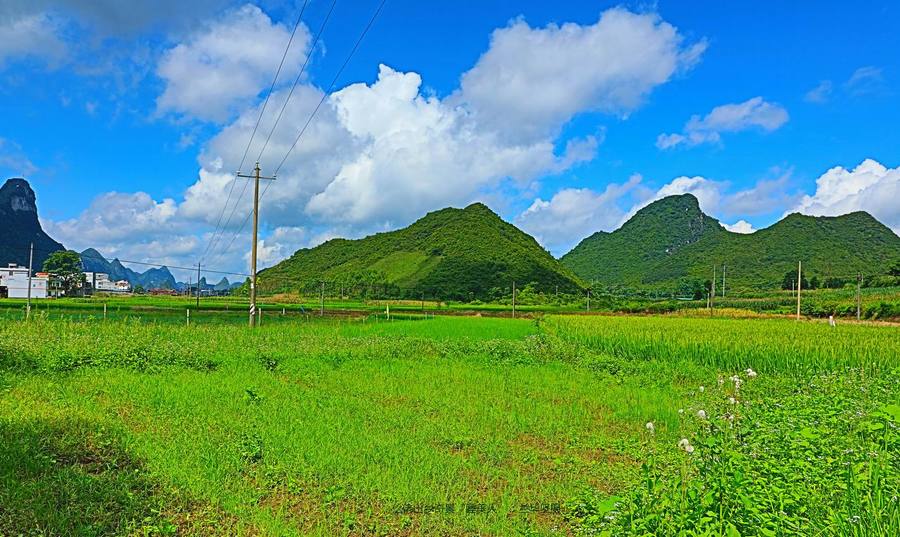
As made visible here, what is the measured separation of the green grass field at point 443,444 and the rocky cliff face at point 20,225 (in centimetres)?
10731

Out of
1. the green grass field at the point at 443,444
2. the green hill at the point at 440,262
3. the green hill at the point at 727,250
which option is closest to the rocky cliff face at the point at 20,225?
the green hill at the point at 440,262

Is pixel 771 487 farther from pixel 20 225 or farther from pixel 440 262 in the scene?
pixel 20 225

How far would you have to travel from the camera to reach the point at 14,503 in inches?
204

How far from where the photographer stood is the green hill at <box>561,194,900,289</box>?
262 feet

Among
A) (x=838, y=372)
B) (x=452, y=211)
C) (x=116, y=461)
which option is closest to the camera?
(x=116, y=461)

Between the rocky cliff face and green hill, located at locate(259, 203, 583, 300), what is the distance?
1830 inches

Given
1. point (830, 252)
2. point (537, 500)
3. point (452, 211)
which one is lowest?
point (537, 500)

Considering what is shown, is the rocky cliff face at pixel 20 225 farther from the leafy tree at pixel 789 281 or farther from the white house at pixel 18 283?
the leafy tree at pixel 789 281

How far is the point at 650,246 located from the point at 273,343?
109616 mm

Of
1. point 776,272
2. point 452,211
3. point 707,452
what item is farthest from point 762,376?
point 452,211

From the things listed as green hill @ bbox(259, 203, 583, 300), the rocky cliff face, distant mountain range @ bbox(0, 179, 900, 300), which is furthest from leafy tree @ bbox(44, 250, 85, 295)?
the rocky cliff face

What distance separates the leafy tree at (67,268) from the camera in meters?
64.1

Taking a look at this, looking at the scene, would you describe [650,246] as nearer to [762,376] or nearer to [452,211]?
[452,211]

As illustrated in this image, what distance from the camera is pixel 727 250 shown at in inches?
3713
